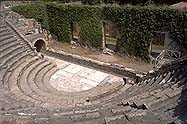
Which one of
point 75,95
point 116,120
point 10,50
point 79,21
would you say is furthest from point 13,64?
point 116,120

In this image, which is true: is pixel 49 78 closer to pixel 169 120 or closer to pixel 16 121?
pixel 16 121

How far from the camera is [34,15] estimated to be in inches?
905

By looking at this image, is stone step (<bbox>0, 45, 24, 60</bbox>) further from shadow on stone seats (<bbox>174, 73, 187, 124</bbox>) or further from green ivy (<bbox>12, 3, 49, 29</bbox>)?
shadow on stone seats (<bbox>174, 73, 187, 124</bbox>)

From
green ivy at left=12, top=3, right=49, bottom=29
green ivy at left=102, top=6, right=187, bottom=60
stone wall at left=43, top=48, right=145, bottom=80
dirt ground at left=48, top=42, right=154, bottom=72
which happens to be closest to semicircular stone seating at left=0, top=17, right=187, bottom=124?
stone wall at left=43, top=48, right=145, bottom=80

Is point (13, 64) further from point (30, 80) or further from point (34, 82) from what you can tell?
point (34, 82)

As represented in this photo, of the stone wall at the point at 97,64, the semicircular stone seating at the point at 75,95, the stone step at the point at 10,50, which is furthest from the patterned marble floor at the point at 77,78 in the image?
the stone step at the point at 10,50

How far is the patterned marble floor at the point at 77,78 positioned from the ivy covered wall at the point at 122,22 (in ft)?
10.8

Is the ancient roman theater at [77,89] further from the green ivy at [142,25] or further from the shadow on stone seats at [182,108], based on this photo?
the green ivy at [142,25]

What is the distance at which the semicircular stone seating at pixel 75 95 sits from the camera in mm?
7199

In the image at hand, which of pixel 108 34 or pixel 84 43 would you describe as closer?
pixel 84 43

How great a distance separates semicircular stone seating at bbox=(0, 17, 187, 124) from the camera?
23.6ft

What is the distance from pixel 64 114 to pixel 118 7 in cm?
1299

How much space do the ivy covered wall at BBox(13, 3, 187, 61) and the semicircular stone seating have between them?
3792 mm

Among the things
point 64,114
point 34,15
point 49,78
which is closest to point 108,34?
point 34,15
